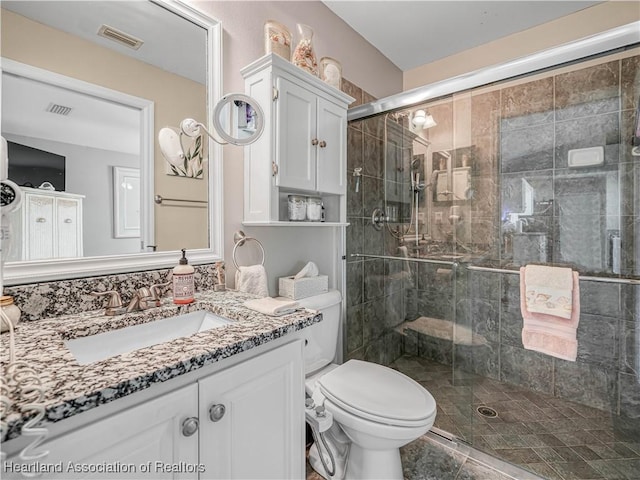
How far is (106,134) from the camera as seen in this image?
1.06 meters

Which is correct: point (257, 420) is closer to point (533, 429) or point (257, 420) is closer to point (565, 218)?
point (533, 429)

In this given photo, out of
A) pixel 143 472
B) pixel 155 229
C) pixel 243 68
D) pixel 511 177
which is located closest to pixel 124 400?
pixel 143 472

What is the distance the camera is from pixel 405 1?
6.15ft

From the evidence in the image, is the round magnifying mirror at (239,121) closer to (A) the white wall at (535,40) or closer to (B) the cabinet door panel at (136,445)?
(B) the cabinet door panel at (136,445)

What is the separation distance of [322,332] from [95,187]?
112 cm

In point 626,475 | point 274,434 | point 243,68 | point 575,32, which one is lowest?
point 626,475

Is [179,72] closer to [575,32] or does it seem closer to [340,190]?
[340,190]

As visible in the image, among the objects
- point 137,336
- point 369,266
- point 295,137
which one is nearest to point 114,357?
point 137,336

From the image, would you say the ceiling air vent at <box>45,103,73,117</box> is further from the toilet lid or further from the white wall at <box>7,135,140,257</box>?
the toilet lid

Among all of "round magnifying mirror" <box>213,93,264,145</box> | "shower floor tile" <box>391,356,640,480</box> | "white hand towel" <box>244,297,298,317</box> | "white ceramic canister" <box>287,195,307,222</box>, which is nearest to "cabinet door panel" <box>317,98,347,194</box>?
"white ceramic canister" <box>287,195,307,222</box>

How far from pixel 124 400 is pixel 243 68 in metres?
1.36

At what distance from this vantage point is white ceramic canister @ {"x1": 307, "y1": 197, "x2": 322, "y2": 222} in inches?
63.2

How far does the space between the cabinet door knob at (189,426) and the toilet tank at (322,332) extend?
809 millimetres

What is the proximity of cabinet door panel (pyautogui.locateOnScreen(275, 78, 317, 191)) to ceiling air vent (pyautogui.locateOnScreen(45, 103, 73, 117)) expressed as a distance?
715 mm
